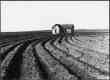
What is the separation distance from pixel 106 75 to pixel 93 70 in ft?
2.74

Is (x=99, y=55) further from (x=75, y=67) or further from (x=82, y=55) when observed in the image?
(x=75, y=67)

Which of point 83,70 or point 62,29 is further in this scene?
point 62,29

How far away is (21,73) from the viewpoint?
8.30 meters

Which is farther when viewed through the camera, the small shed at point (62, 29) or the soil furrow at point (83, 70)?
the small shed at point (62, 29)

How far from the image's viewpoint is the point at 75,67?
9.18 metres

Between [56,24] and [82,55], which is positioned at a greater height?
[56,24]

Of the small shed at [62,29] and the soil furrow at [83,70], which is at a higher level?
the small shed at [62,29]

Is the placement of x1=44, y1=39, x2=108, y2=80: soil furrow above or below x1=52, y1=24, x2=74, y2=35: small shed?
below

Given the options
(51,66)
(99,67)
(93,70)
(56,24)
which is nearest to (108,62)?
(99,67)

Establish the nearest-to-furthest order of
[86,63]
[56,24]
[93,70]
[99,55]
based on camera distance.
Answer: [93,70]
[86,63]
[99,55]
[56,24]

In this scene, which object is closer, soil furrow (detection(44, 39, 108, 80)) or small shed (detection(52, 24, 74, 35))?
soil furrow (detection(44, 39, 108, 80))

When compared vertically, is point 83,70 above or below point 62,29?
below

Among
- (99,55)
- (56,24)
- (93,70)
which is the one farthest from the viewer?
(56,24)

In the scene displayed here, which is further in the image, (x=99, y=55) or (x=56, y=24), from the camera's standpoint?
(x=56, y=24)
